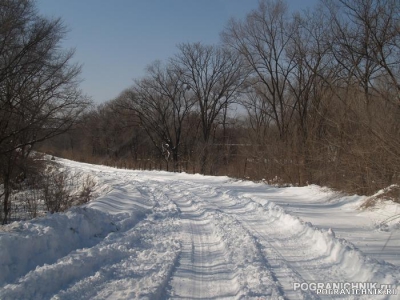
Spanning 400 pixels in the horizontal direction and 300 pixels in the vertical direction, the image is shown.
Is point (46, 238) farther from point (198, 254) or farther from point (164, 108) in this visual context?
point (164, 108)

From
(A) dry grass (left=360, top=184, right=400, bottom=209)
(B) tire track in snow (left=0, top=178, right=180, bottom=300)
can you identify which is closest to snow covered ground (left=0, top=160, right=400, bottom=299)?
(B) tire track in snow (left=0, top=178, right=180, bottom=300)

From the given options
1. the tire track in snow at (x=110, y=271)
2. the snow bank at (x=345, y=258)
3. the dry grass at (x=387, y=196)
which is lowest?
the tire track in snow at (x=110, y=271)

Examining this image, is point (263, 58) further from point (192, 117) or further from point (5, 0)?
point (192, 117)

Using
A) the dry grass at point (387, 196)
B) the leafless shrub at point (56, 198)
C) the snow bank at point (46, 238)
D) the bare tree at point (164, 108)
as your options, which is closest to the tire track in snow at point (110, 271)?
the snow bank at point (46, 238)

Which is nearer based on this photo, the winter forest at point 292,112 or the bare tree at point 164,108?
the winter forest at point 292,112

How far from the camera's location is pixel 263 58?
95.4 feet

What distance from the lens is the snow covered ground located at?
479 cm

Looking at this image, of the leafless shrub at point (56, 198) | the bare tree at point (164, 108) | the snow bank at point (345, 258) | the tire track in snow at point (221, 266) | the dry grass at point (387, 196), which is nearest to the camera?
the tire track in snow at point (221, 266)

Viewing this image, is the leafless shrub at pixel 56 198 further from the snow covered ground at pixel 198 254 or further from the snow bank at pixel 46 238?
the snow bank at pixel 46 238

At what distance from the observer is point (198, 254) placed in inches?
257

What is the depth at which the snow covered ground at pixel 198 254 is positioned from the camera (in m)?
4.79

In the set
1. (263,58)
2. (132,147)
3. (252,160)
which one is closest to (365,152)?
(252,160)

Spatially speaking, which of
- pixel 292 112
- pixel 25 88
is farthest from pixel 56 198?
pixel 292 112

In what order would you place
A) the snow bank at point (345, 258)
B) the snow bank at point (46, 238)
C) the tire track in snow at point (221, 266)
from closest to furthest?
the tire track in snow at point (221, 266)
the snow bank at point (345, 258)
the snow bank at point (46, 238)
